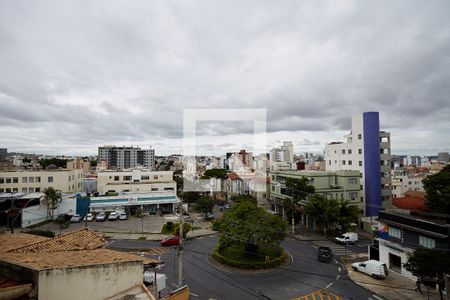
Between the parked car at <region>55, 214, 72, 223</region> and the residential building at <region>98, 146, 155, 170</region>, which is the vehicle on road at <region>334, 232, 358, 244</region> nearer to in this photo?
the parked car at <region>55, 214, 72, 223</region>

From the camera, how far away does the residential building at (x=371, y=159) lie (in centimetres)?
3303

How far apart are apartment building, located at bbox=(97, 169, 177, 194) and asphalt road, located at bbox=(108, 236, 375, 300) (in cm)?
1897

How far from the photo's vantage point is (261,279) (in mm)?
16922

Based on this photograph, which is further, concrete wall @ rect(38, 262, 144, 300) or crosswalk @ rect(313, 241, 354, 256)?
crosswalk @ rect(313, 241, 354, 256)

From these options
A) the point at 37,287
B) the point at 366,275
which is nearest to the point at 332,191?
the point at 366,275

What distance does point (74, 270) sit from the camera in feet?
25.1

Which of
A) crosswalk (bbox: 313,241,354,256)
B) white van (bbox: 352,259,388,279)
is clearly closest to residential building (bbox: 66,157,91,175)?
crosswalk (bbox: 313,241,354,256)

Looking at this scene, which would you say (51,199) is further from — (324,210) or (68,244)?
(324,210)

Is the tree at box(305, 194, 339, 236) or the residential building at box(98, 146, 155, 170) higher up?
the residential building at box(98, 146, 155, 170)

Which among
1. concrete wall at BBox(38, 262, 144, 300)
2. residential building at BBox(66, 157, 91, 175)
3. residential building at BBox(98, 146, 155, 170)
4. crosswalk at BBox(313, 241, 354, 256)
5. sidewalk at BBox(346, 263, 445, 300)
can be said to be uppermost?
residential building at BBox(98, 146, 155, 170)

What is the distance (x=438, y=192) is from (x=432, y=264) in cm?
1278

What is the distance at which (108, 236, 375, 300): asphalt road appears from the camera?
14.8 m

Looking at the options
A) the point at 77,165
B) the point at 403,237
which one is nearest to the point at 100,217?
the point at 403,237

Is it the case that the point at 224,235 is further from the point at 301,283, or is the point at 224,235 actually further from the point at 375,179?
the point at 375,179
